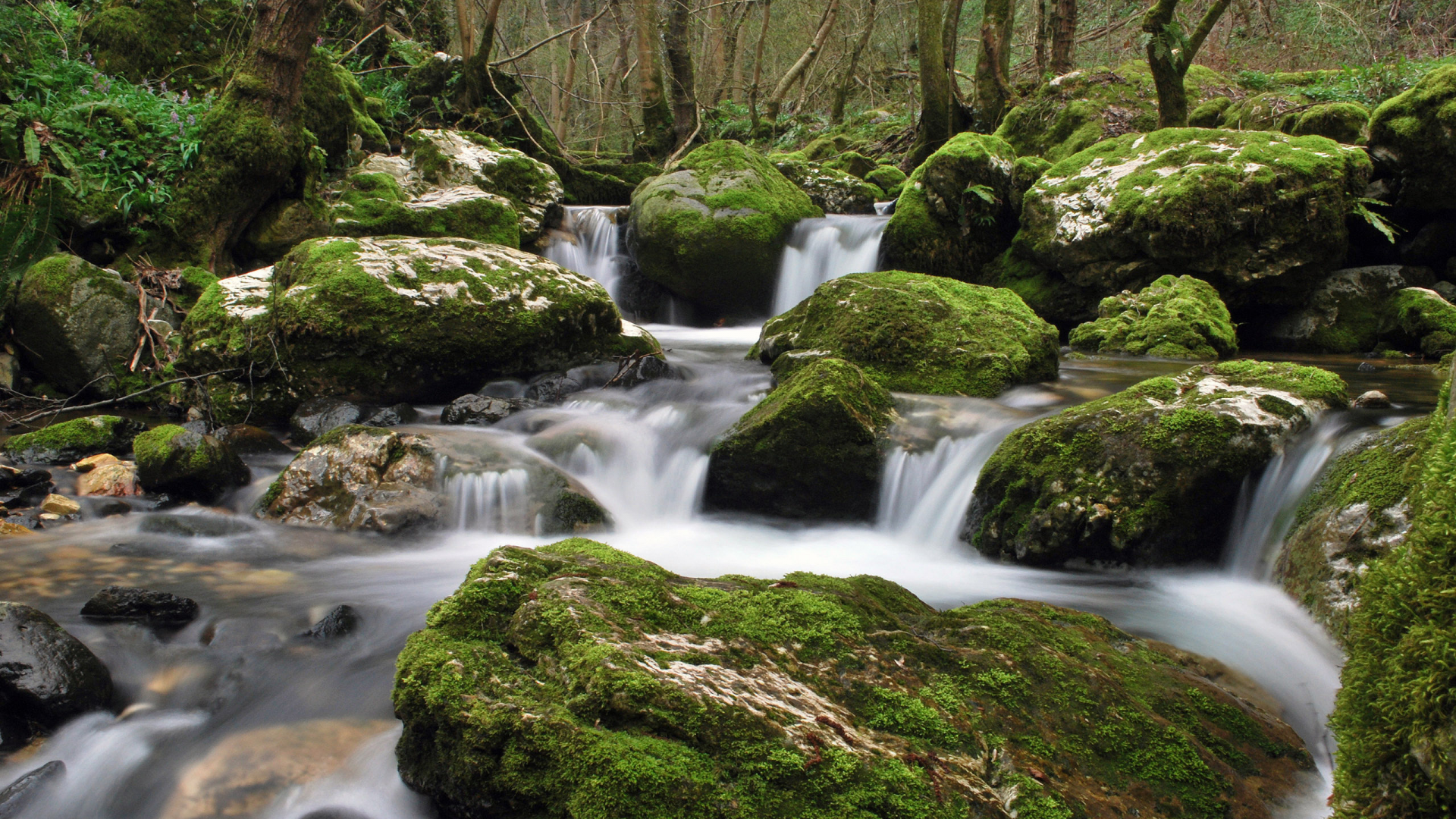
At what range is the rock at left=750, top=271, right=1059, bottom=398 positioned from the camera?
6.48 metres

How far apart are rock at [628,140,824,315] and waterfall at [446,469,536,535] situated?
6.27 metres

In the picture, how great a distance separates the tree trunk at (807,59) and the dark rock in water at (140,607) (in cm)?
1770

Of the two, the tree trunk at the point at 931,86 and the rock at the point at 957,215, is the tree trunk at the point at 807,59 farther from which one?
the rock at the point at 957,215

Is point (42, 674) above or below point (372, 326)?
below

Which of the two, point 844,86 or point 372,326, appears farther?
point 844,86

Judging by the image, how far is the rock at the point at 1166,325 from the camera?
26.5 ft

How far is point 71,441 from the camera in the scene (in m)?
6.18

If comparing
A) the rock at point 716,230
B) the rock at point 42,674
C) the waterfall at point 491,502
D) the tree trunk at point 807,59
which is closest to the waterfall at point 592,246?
the rock at point 716,230

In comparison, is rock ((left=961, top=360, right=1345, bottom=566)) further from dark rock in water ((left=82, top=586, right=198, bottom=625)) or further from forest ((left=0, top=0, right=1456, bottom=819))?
dark rock in water ((left=82, top=586, right=198, bottom=625))

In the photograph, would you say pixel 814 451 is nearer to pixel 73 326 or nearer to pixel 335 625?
pixel 335 625

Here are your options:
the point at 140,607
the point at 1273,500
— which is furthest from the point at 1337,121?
the point at 140,607

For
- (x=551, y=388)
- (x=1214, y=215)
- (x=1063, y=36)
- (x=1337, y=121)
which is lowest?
(x=551, y=388)

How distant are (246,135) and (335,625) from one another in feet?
24.3

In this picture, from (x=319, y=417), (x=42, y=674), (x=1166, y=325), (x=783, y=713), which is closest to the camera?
(x=783, y=713)
